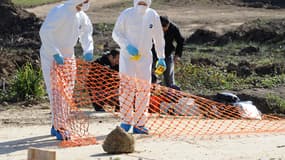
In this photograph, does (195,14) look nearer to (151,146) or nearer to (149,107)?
(149,107)

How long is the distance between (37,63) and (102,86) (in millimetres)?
4604

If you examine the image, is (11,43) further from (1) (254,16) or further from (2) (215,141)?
(2) (215,141)

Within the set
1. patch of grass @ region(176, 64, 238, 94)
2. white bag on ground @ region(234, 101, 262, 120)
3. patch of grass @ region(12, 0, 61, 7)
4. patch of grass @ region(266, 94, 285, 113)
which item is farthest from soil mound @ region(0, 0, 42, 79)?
patch of grass @ region(12, 0, 61, 7)

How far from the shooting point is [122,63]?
12.6 meters

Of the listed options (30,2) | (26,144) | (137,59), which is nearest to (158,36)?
(137,59)

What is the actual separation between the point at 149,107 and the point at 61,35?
2.67 meters

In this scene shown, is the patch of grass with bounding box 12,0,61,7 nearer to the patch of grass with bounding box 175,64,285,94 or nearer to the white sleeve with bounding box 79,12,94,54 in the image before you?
the patch of grass with bounding box 175,64,285,94

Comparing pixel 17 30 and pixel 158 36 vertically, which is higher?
pixel 158 36

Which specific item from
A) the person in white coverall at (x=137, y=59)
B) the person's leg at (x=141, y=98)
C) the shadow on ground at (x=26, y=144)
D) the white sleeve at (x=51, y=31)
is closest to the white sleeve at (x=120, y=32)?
the person in white coverall at (x=137, y=59)

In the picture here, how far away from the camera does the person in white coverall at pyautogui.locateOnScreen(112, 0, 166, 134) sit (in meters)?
12.4

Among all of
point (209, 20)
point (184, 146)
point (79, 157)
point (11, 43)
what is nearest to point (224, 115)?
point (184, 146)

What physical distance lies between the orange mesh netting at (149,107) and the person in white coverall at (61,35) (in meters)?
0.10

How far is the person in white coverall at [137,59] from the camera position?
12422 millimetres

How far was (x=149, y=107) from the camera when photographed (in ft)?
46.6
